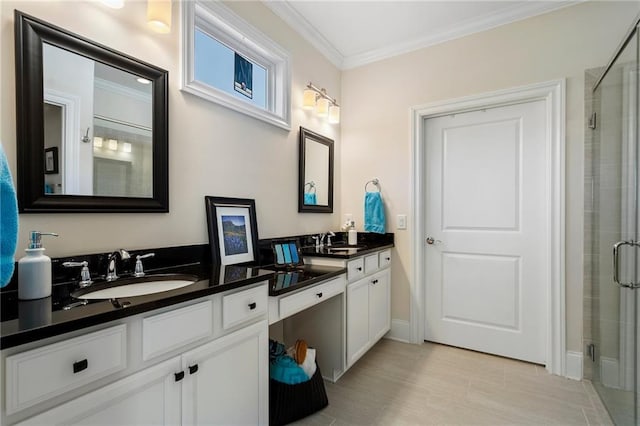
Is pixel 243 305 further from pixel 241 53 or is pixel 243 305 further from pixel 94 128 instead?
pixel 241 53

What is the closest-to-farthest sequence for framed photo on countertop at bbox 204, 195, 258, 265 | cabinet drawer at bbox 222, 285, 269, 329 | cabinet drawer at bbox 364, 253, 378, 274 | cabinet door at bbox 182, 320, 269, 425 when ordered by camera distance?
cabinet door at bbox 182, 320, 269, 425, cabinet drawer at bbox 222, 285, 269, 329, framed photo on countertop at bbox 204, 195, 258, 265, cabinet drawer at bbox 364, 253, 378, 274

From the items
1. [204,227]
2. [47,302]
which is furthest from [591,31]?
[47,302]

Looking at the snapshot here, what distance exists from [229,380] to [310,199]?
1664 millimetres

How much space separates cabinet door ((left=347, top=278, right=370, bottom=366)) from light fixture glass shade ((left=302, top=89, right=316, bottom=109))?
4.84 feet

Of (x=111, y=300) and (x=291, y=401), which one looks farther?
(x=291, y=401)

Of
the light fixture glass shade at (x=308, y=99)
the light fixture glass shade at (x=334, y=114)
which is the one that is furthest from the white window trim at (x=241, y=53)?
the light fixture glass shade at (x=334, y=114)

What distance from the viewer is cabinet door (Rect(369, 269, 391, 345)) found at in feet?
8.31

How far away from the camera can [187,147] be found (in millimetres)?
1752

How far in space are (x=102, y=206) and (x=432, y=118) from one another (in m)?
2.62

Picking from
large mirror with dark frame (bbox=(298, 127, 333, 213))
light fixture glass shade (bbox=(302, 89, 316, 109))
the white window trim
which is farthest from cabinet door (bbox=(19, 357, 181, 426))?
light fixture glass shade (bbox=(302, 89, 316, 109))

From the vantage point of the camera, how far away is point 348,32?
2.72 metres

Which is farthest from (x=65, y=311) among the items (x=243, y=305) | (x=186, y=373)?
(x=243, y=305)

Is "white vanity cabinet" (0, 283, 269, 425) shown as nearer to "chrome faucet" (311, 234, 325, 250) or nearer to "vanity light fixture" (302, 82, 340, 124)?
"chrome faucet" (311, 234, 325, 250)

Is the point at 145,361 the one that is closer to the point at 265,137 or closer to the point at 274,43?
the point at 265,137
